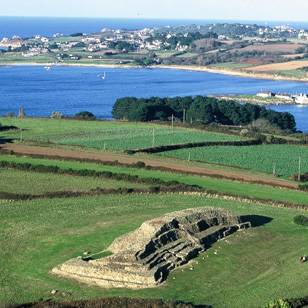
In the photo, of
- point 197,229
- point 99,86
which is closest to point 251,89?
point 99,86

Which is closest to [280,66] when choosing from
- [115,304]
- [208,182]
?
[208,182]

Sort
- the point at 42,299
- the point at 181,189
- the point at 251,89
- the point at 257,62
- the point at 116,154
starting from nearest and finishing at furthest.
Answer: the point at 42,299, the point at 181,189, the point at 116,154, the point at 251,89, the point at 257,62

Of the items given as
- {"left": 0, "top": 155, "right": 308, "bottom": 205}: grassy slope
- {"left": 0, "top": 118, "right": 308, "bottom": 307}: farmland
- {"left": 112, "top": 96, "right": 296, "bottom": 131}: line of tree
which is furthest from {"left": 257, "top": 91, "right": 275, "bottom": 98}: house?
{"left": 0, "top": 155, "right": 308, "bottom": 205}: grassy slope

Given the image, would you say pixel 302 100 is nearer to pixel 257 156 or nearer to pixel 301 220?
pixel 257 156

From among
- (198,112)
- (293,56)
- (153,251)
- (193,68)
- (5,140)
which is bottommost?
(193,68)

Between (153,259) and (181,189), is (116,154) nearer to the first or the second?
(181,189)

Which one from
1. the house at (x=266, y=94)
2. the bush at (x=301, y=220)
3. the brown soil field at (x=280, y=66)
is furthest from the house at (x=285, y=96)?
the bush at (x=301, y=220)

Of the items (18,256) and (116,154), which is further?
(116,154)
